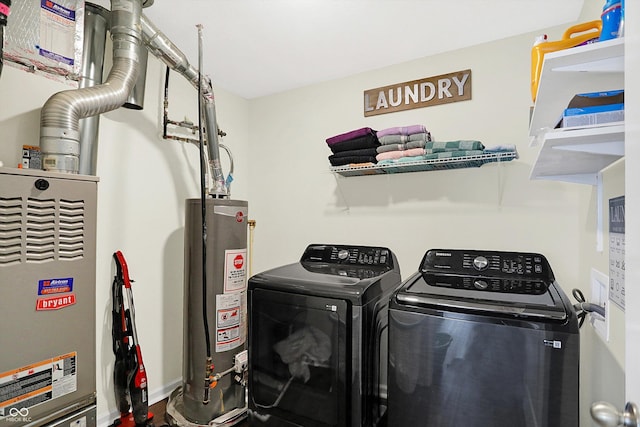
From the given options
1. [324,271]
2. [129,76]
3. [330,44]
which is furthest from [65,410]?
[330,44]

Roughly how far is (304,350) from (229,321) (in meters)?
0.72

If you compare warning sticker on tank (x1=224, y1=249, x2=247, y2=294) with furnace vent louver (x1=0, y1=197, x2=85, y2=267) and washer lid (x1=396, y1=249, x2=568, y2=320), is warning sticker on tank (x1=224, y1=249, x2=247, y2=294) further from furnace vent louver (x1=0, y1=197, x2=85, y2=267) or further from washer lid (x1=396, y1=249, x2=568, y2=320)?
washer lid (x1=396, y1=249, x2=568, y2=320)

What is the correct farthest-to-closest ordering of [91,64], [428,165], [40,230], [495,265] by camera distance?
[428,165] → [91,64] → [495,265] → [40,230]

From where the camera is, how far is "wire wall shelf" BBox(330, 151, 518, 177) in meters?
1.93

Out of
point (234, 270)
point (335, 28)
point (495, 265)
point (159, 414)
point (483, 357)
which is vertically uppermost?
point (335, 28)

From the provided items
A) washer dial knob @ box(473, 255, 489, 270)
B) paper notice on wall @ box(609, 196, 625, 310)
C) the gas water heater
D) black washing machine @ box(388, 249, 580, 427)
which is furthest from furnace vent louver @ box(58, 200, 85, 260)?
paper notice on wall @ box(609, 196, 625, 310)

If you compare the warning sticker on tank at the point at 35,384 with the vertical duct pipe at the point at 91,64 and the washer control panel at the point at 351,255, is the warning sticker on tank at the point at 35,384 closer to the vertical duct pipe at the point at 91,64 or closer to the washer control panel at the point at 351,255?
the vertical duct pipe at the point at 91,64

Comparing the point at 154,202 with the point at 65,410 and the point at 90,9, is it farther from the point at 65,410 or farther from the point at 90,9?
the point at 65,410

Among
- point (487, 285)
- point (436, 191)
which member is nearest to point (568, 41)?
point (487, 285)

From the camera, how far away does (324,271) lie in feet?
6.45

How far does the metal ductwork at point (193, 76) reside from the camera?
1853 mm

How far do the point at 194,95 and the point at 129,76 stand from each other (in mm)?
841

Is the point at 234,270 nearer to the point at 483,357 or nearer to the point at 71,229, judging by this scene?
the point at 71,229

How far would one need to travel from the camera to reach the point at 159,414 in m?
2.22
